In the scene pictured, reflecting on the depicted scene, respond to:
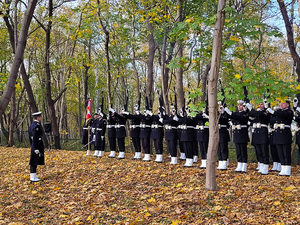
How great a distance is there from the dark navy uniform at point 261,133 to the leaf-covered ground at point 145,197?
1218mm

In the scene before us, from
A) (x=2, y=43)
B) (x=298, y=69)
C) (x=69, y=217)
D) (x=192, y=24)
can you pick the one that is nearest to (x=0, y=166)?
(x=69, y=217)

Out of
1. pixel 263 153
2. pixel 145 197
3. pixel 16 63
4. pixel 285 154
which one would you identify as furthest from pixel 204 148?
pixel 16 63

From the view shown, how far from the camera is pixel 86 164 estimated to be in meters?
12.3

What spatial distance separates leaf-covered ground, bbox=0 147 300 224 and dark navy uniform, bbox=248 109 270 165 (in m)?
1.22

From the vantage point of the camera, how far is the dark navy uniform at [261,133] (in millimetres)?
10047

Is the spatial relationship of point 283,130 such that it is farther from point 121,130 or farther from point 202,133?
point 121,130

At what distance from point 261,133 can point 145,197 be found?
4.57 meters

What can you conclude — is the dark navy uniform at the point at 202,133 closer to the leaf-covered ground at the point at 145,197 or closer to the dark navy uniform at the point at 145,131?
the leaf-covered ground at the point at 145,197

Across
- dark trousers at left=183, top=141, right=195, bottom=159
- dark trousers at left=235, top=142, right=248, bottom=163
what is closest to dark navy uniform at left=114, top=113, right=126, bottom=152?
dark trousers at left=183, top=141, right=195, bottom=159

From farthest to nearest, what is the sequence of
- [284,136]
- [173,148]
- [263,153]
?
[173,148] → [263,153] → [284,136]

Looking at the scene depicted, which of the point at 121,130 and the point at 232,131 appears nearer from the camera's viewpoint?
the point at 232,131

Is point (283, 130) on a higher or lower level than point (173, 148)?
higher

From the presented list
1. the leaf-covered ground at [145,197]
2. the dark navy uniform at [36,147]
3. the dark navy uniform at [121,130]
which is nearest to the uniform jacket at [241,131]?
the leaf-covered ground at [145,197]

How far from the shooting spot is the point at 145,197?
7.89 metres
